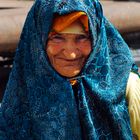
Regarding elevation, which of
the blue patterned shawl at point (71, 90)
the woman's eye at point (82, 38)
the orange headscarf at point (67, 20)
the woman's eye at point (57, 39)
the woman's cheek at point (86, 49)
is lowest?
the blue patterned shawl at point (71, 90)

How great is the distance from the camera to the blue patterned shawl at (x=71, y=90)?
77.1 inches

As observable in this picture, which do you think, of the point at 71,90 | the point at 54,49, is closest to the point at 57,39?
the point at 54,49

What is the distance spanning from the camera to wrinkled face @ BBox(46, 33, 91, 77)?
193 cm

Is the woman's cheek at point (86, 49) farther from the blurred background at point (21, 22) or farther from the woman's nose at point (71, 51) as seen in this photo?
the blurred background at point (21, 22)

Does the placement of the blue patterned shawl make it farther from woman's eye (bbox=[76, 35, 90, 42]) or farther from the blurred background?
the blurred background

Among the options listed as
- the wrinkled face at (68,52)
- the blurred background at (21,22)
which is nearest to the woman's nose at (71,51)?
the wrinkled face at (68,52)

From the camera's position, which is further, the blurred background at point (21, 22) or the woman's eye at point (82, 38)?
the blurred background at point (21, 22)

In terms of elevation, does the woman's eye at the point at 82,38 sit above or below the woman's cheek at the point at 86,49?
above

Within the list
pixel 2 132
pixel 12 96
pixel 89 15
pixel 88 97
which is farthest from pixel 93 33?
pixel 2 132

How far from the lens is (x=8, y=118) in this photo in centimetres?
208

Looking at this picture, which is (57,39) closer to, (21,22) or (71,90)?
(71,90)

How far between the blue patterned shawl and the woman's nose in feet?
0.20

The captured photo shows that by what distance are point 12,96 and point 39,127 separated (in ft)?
0.55

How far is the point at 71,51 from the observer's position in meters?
1.93
